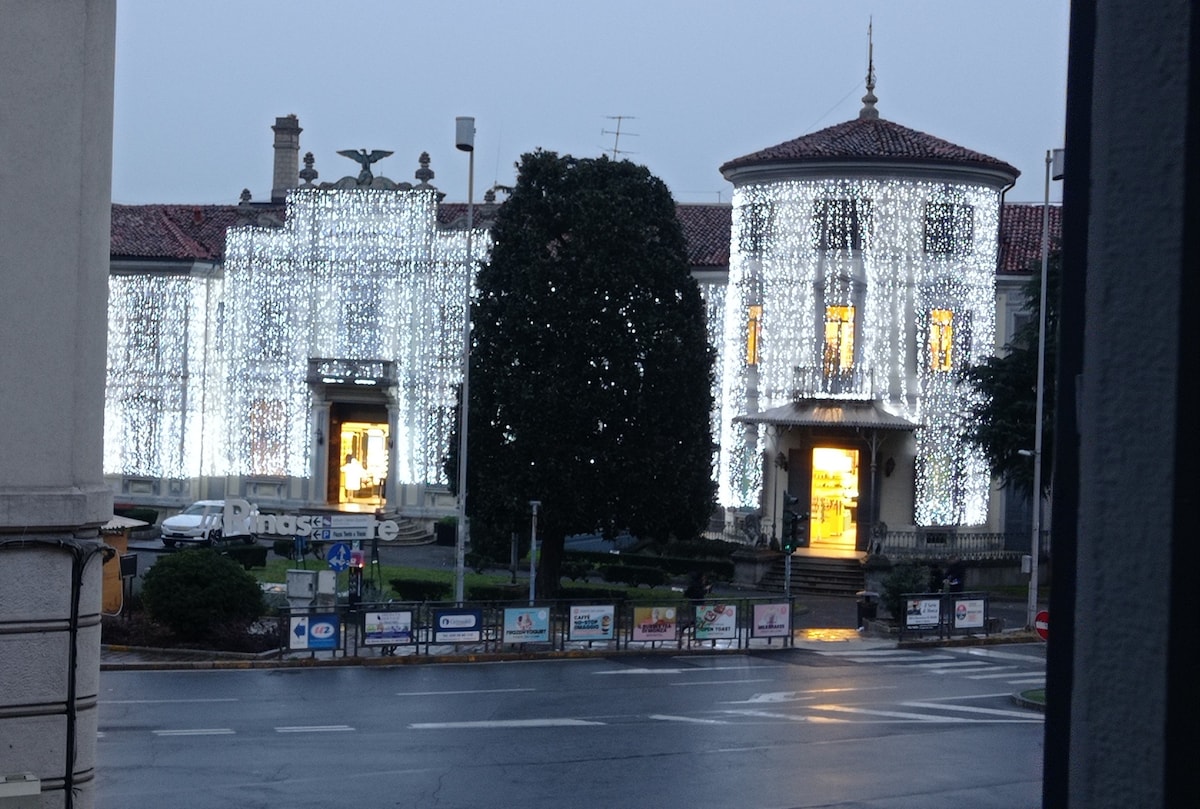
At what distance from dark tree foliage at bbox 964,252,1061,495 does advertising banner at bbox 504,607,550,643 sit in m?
19.2

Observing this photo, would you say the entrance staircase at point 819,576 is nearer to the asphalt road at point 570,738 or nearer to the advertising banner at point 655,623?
the advertising banner at point 655,623

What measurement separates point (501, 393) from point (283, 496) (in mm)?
23063

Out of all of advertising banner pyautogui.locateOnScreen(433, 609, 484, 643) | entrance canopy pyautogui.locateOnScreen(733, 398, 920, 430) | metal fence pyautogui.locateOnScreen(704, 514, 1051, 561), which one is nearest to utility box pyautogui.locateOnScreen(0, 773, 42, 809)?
advertising banner pyautogui.locateOnScreen(433, 609, 484, 643)

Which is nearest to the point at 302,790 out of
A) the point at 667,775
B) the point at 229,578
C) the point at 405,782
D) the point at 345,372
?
the point at 405,782

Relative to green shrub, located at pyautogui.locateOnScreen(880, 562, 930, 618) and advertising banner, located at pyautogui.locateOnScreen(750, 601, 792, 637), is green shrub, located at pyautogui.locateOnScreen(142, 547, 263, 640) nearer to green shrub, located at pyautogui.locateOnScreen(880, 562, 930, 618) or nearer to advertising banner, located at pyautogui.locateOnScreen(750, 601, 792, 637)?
advertising banner, located at pyautogui.locateOnScreen(750, 601, 792, 637)

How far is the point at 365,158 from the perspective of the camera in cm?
6091

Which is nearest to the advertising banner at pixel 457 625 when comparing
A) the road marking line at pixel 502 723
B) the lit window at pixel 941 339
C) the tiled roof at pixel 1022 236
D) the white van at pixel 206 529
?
the road marking line at pixel 502 723

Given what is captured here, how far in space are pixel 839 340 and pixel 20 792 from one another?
44463 mm

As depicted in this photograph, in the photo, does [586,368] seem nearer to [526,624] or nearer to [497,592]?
[497,592]

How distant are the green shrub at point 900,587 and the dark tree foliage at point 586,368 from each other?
4.93 meters

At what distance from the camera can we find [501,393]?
40.2 m

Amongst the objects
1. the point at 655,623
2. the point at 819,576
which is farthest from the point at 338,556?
the point at 819,576

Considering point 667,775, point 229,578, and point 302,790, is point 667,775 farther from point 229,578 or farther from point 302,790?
point 229,578

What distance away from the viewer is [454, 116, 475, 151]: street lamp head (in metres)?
34.0
